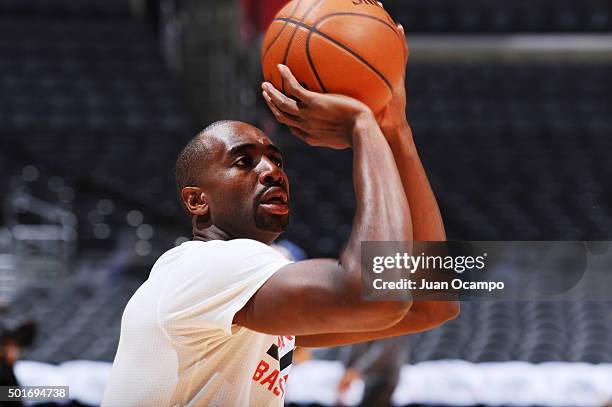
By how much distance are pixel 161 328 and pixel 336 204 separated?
363 inches

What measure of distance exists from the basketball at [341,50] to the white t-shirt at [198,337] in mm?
397

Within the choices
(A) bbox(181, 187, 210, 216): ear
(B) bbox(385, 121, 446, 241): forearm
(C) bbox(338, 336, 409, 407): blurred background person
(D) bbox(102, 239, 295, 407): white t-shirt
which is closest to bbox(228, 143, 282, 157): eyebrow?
(A) bbox(181, 187, 210, 216): ear

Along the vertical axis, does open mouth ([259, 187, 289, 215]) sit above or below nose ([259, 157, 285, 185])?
below

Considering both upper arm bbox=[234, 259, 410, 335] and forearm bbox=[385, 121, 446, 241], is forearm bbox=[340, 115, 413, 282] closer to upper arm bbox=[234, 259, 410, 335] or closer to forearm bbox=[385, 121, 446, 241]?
upper arm bbox=[234, 259, 410, 335]

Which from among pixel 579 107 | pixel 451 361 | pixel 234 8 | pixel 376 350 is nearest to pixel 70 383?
pixel 376 350

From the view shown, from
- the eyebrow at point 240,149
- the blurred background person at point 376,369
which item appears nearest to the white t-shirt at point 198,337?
the eyebrow at point 240,149

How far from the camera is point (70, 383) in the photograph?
5617 mm

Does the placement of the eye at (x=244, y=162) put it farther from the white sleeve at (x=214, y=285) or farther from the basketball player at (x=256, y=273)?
the white sleeve at (x=214, y=285)

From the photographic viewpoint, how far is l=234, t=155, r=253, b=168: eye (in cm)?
194

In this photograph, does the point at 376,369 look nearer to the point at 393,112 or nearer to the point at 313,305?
the point at 393,112

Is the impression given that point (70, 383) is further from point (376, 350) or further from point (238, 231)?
point (238, 231)

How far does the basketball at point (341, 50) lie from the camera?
6.35ft

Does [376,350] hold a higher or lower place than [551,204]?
higher

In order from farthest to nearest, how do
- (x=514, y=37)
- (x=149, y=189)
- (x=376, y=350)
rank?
1. (x=514, y=37)
2. (x=149, y=189)
3. (x=376, y=350)
